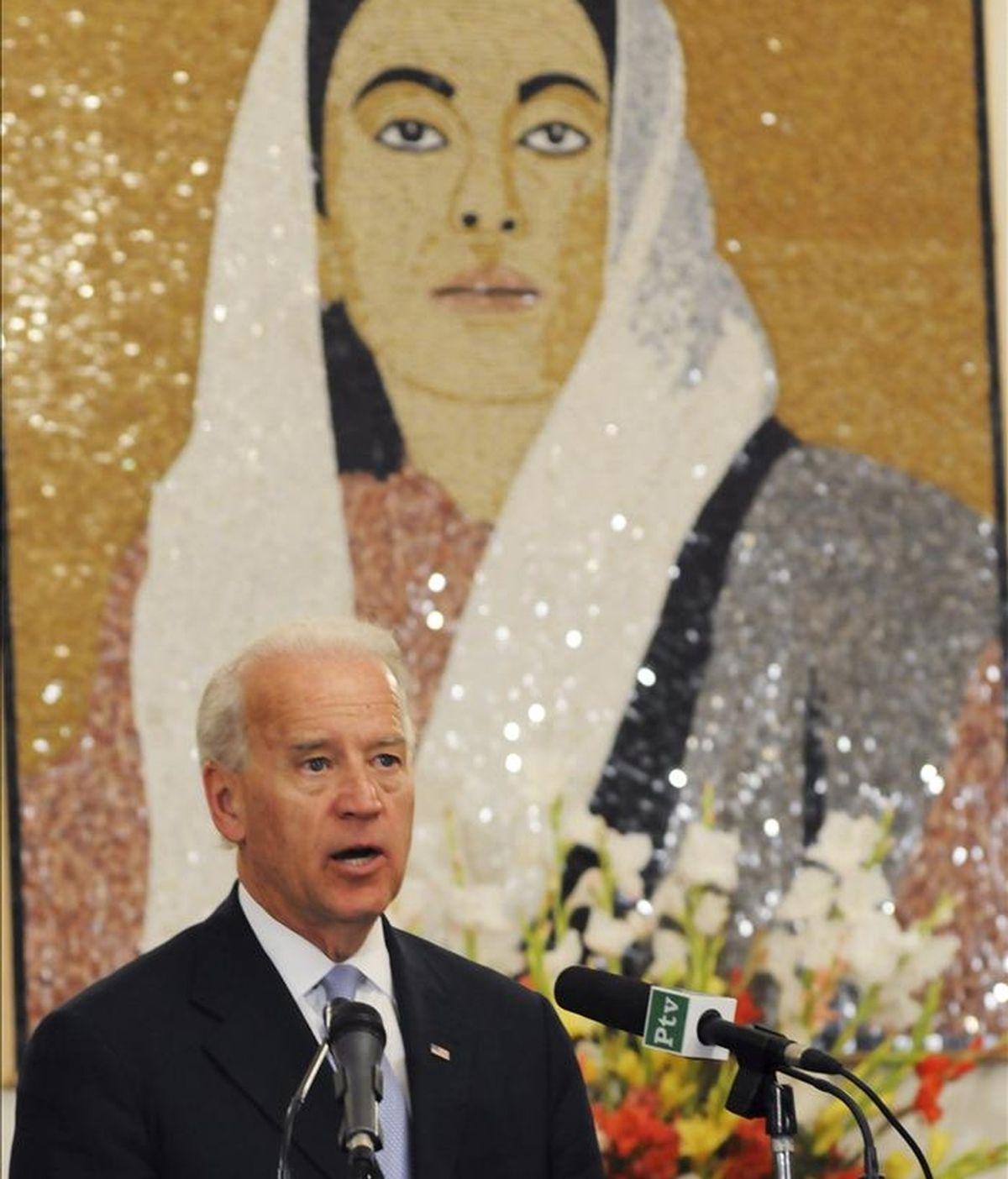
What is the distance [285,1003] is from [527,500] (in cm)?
154

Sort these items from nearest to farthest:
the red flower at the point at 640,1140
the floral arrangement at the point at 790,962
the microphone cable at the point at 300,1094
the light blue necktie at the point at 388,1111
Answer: the microphone cable at the point at 300,1094, the light blue necktie at the point at 388,1111, the red flower at the point at 640,1140, the floral arrangement at the point at 790,962

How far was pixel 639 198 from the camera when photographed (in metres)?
4.14

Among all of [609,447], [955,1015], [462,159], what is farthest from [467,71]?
[955,1015]

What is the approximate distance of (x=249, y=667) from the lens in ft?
8.95

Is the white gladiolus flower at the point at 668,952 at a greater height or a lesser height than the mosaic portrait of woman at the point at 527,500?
lesser

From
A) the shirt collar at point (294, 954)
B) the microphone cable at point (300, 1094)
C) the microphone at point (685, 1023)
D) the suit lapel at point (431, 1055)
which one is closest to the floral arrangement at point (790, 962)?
the suit lapel at point (431, 1055)

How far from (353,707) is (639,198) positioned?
5.67 feet

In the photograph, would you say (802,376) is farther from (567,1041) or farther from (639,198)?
(567,1041)

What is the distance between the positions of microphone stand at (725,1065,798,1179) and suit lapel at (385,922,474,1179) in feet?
1.40

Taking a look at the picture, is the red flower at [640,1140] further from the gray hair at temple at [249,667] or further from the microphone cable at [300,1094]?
the microphone cable at [300,1094]

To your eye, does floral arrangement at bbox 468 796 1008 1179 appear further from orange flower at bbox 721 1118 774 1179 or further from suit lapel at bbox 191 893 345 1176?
suit lapel at bbox 191 893 345 1176

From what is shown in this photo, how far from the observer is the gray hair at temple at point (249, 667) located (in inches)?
107

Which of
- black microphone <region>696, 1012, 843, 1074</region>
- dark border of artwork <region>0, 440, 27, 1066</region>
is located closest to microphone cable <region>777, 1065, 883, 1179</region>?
black microphone <region>696, 1012, 843, 1074</region>

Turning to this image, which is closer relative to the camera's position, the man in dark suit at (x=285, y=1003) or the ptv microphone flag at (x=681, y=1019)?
the ptv microphone flag at (x=681, y=1019)
